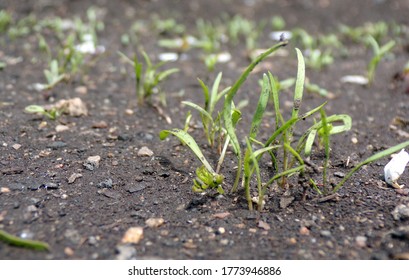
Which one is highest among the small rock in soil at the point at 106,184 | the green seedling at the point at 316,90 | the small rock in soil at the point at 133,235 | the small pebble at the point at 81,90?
the green seedling at the point at 316,90

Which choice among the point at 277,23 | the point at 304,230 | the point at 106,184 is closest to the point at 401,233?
the point at 304,230

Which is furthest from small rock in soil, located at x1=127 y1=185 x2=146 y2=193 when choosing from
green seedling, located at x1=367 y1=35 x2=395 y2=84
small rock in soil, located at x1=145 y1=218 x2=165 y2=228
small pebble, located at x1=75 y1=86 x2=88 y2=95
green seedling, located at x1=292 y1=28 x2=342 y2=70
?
green seedling, located at x1=292 y1=28 x2=342 y2=70

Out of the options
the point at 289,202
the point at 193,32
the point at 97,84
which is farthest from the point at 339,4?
the point at 289,202

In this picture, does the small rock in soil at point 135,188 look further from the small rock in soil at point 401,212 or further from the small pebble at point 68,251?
the small rock in soil at point 401,212

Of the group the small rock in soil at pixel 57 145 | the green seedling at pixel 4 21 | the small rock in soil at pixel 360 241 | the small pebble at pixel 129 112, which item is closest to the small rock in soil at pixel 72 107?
the small pebble at pixel 129 112

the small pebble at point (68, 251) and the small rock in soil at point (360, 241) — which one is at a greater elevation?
the small rock in soil at point (360, 241)

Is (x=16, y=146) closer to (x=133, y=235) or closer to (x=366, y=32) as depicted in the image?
(x=133, y=235)
